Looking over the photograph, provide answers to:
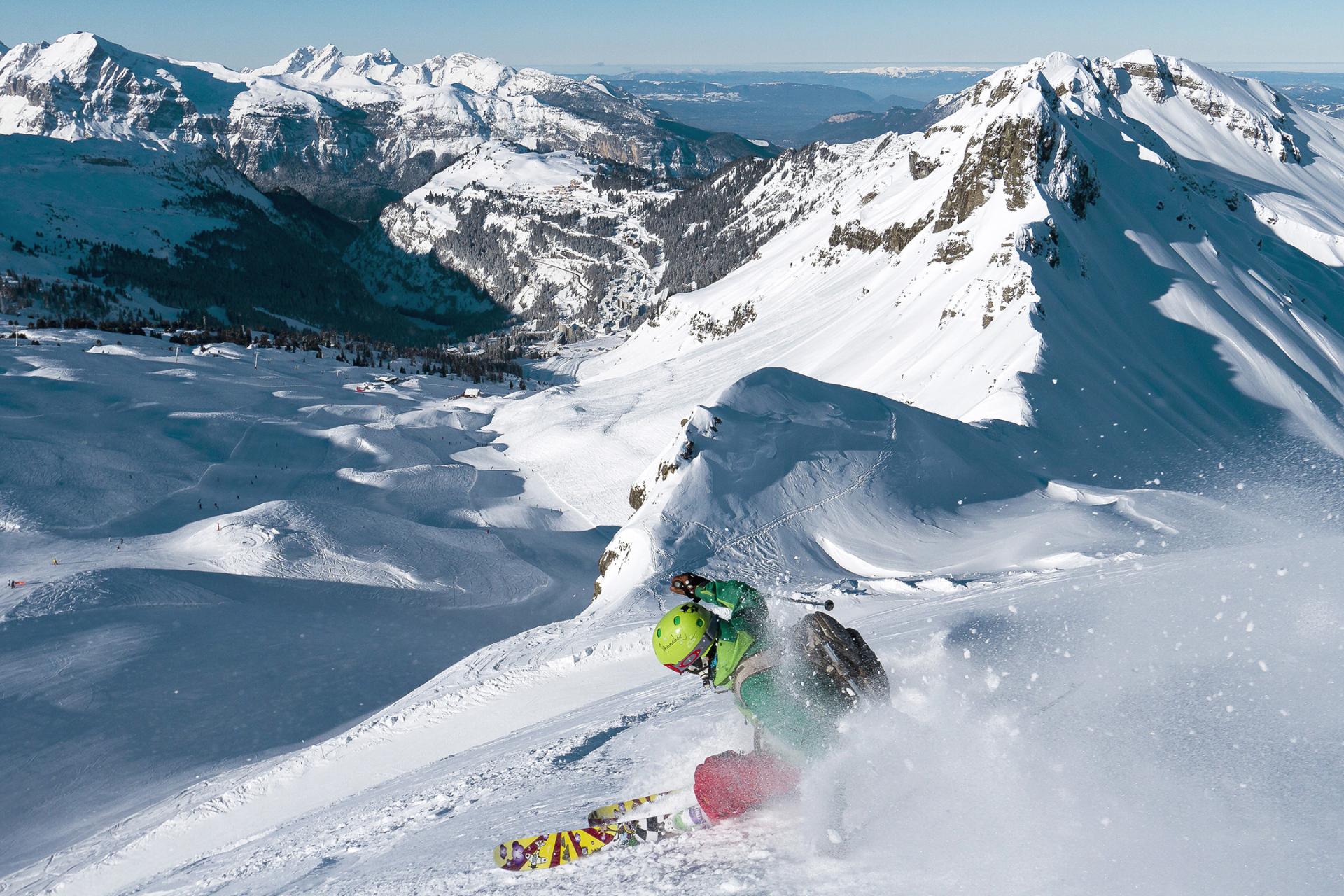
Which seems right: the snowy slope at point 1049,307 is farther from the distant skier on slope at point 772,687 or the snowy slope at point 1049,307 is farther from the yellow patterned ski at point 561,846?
the yellow patterned ski at point 561,846

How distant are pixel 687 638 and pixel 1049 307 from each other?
4792 cm

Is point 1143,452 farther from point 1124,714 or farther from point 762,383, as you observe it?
point 1124,714

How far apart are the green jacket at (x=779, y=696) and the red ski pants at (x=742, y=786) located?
0.22 metres

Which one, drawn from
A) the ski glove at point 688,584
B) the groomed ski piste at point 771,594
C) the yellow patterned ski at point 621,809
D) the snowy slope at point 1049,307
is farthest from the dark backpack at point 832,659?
the snowy slope at point 1049,307

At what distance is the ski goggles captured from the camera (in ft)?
22.7

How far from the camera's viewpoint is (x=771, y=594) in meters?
14.1

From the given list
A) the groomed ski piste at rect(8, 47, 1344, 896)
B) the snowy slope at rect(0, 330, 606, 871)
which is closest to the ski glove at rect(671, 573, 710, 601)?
the groomed ski piste at rect(8, 47, 1344, 896)

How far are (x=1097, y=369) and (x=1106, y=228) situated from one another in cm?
2513

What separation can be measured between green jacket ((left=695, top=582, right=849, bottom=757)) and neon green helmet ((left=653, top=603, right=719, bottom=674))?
0.13 metres

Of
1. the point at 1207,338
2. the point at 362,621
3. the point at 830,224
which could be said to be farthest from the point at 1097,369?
the point at 830,224

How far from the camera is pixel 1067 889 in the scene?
4824mm

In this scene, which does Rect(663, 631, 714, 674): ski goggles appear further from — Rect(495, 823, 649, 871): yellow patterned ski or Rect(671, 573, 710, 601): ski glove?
Rect(495, 823, 649, 871): yellow patterned ski

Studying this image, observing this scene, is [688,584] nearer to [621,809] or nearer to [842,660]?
[842,660]

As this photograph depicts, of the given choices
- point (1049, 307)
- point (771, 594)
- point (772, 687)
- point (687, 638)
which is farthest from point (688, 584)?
point (1049, 307)
